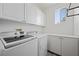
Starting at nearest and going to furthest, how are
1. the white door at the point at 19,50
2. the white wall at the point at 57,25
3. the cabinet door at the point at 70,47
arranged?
the white door at the point at 19,50
the cabinet door at the point at 70,47
the white wall at the point at 57,25

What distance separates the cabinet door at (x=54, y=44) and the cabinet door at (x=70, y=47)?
0.49 feet

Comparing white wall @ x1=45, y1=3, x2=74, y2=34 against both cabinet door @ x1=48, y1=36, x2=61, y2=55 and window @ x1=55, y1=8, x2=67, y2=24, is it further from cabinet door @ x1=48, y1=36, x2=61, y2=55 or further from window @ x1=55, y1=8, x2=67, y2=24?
cabinet door @ x1=48, y1=36, x2=61, y2=55

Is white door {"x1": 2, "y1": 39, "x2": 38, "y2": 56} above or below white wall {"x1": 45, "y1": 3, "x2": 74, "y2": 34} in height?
below

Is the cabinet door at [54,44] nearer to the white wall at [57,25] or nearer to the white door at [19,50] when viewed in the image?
the white wall at [57,25]

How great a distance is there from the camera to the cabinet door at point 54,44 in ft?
5.99

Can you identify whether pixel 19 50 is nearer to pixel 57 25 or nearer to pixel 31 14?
pixel 31 14

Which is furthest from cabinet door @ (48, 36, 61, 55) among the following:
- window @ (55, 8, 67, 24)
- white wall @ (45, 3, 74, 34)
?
window @ (55, 8, 67, 24)

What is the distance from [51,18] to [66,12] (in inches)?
23.0

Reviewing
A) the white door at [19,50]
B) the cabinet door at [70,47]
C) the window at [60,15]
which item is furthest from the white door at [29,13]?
the window at [60,15]

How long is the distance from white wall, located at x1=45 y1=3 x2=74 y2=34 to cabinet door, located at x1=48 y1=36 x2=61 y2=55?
15.8 inches

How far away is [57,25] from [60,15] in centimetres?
31

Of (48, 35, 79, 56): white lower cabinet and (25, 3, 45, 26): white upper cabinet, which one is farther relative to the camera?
(48, 35, 79, 56): white lower cabinet

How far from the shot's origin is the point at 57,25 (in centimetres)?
238

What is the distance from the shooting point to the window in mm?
2120
